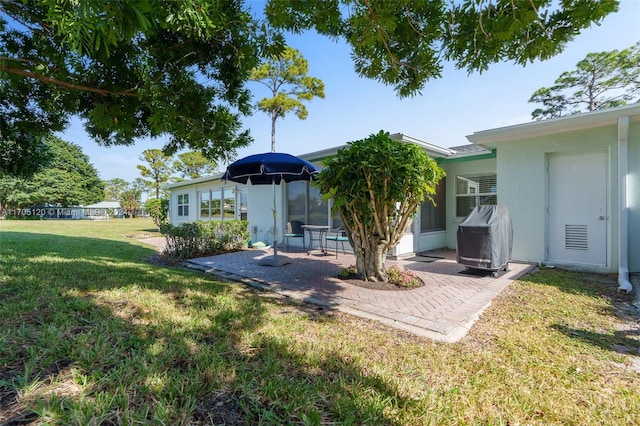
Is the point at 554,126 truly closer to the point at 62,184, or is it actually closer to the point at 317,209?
the point at 317,209

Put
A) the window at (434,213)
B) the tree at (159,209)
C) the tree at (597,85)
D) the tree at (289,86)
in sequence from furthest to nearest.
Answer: the tree at (159,209), the tree at (289,86), the tree at (597,85), the window at (434,213)

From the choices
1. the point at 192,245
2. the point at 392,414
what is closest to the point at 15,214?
the point at 192,245

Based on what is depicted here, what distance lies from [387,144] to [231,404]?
3938 mm

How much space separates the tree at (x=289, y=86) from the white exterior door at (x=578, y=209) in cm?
1531

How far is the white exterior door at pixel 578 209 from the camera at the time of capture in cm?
585

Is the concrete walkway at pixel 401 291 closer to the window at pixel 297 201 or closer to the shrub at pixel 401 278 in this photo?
the shrub at pixel 401 278

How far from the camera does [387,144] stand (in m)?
4.49

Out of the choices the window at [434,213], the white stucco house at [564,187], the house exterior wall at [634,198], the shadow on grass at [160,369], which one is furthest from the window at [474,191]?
the shadow on grass at [160,369]

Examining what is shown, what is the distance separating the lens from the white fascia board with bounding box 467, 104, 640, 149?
5266 mm

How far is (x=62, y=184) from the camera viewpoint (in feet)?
125

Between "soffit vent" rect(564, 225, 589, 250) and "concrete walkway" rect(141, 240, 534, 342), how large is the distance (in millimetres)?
1056

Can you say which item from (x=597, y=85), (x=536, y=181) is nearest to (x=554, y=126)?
(x=536, y=181)

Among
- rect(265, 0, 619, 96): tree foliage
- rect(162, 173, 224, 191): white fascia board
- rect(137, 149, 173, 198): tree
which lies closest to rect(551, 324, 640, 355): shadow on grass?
rect(265, 0, 619, 96): tree foliage

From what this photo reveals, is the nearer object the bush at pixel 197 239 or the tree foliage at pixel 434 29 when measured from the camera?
the tree foliage at pixel 434 29
